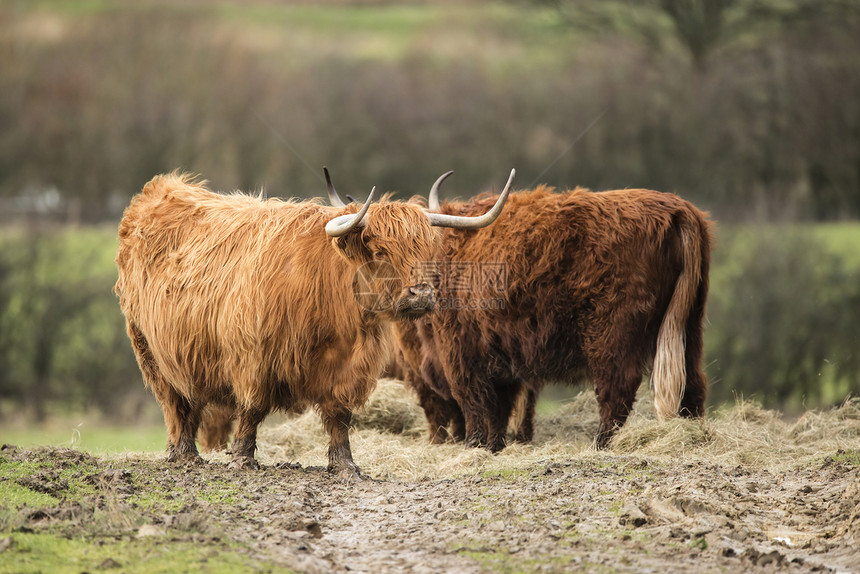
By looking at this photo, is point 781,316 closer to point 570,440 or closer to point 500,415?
point 570,440

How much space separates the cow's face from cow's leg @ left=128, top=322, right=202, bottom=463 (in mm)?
1689

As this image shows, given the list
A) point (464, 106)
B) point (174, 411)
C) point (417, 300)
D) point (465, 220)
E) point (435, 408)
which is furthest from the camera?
point (464, 106)

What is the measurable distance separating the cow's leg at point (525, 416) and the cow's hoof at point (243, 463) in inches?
105

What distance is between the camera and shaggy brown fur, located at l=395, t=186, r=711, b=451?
22.9 feet

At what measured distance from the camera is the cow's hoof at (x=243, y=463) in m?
6.16

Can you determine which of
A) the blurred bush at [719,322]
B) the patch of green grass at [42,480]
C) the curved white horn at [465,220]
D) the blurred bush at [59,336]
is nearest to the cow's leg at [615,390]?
the curved white horn at [465,220]

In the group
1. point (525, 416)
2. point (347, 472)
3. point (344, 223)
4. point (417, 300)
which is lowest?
point (525, 416)

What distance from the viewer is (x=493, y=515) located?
4898 millimetres

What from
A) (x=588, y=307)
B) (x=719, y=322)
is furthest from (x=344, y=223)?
(x=719, y=322)

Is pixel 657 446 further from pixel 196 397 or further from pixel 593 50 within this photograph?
pixel 593 50

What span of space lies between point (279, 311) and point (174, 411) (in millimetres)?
1393

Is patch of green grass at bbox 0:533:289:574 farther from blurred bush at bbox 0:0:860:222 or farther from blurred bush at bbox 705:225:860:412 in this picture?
blurred bush at bbox 0:0:860:222

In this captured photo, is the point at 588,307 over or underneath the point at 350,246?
underneath

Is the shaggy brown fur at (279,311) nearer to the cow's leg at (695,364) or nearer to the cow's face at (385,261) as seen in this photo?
the cow's face at (385,261)
